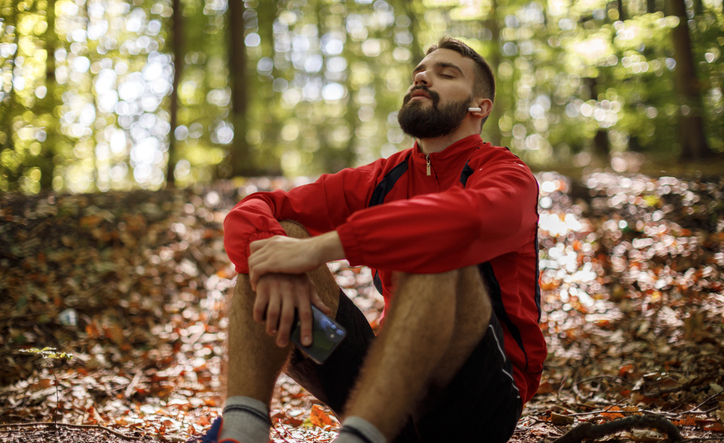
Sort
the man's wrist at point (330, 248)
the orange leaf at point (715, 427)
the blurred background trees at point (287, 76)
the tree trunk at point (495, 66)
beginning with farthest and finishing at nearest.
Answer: the tree trunk at point (495, 66) < the blurred background trees at point (287, 76) < the orange leaf at point (715, 427) < the man's wrist at point (330, 248)

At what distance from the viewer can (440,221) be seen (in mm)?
1558

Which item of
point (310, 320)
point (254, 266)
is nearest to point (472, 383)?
point (310, 320)

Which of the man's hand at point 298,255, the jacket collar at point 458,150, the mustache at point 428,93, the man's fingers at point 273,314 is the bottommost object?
the man's fingers at point 273,314

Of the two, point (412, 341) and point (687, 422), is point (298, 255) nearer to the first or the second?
point (412, 341)

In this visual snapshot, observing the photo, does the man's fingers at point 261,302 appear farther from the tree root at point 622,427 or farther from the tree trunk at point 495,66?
the tree trunk at point 495,66

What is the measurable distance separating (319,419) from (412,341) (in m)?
1.72

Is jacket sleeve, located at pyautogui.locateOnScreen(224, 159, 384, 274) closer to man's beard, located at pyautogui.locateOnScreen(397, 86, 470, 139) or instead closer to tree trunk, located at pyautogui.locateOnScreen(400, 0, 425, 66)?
man's beard, located at pyautogui.locateOnScreen(397, 86, 470, 139)

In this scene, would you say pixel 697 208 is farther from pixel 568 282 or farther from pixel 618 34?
pixel 618 34

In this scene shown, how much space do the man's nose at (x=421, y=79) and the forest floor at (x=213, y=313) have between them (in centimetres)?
195

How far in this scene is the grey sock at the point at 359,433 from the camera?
141cm

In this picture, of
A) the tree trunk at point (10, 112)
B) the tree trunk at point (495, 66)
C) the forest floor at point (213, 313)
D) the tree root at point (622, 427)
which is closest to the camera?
the tree root at point (622, 427)

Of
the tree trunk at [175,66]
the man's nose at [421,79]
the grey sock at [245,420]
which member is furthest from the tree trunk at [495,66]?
the grey sock at [245,420]

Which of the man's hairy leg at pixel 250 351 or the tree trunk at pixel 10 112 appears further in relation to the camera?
the tree trunk at pixel 10 112

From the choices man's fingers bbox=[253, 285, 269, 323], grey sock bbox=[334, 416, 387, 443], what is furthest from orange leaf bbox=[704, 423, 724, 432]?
man's fingers bbox=[253, 285, 269, 323]
